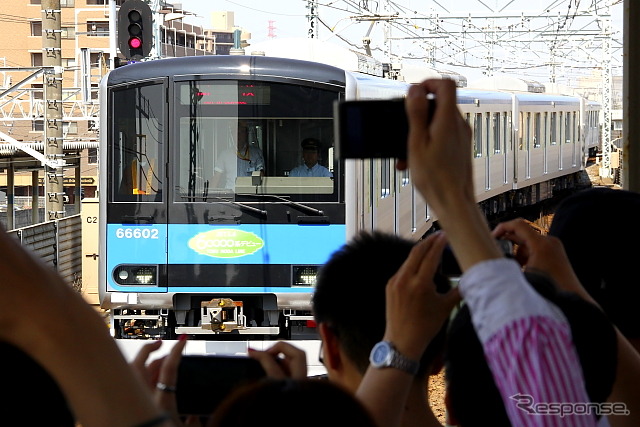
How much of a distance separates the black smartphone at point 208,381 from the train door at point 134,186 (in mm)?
Result: 6829

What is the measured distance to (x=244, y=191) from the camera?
8633mm

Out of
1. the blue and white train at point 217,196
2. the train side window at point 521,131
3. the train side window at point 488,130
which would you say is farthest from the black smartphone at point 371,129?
the train side window at point 521,131

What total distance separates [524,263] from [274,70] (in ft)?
21.5

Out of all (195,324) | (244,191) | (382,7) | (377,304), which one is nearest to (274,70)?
(244,191)

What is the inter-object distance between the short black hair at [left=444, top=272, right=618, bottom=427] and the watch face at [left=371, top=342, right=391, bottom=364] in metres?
0.12

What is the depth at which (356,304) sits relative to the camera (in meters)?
2.28

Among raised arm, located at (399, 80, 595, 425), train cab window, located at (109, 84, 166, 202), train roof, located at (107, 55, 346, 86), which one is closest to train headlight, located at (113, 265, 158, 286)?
train cab window, located at (109, 84, 166, 202)

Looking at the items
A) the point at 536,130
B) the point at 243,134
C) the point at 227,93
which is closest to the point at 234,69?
the point at 227,93

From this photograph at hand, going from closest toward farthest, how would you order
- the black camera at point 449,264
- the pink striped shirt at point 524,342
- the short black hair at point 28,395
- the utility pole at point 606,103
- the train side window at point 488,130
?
the pink striped shirt at point 524,342 → the short black hair at point 28,395 → the black camera at point 449,264 → the train side window at point 488,130 → the utility pole at point 606,103

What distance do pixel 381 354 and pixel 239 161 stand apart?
686 cm

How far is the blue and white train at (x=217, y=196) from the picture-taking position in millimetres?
8555

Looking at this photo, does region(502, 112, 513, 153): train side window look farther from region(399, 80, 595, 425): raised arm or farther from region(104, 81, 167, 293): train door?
region(399, 80, 595, 425): raised arm

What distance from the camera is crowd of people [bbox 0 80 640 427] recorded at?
3.88ft

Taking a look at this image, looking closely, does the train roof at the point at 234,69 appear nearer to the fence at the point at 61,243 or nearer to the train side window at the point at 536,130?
the fence at the point at 61,243
